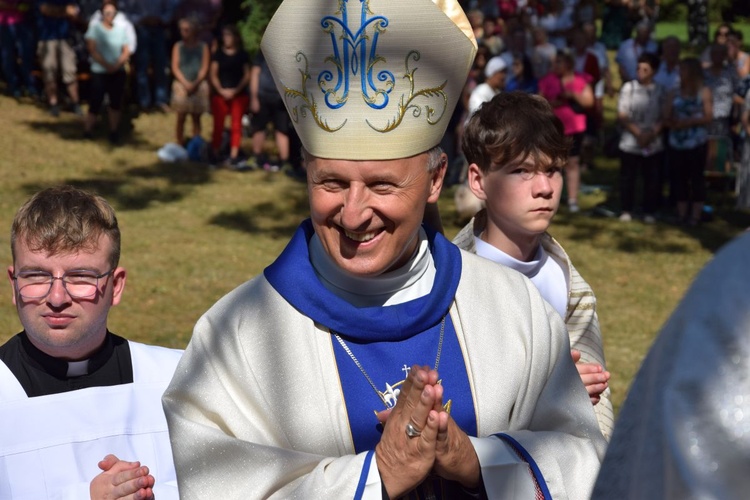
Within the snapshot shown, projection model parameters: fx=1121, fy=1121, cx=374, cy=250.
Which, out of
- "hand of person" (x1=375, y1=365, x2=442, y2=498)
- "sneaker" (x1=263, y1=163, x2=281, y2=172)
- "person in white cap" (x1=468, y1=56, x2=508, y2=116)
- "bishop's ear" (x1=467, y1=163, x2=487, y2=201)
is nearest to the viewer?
→ "hand of person" (x1=375, y1=365, x2=442, y2=498)

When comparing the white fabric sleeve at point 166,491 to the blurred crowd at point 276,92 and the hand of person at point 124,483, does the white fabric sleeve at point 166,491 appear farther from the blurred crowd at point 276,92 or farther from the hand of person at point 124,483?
the blurred crowd at point 276,92

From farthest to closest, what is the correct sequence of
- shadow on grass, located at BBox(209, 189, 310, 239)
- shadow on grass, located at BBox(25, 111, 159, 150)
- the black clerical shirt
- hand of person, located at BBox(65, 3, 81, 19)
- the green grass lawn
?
shadow on grass, located at BBox(25, 111, 159, 150) < hand of person, located at BBox(65, 3, 81, 19) < shadow on grass, located at BBox(209, 189, 310, 239) < the green grass lawn < the black clerical shirt

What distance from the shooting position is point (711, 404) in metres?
1.02

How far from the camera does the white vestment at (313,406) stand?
2.72m

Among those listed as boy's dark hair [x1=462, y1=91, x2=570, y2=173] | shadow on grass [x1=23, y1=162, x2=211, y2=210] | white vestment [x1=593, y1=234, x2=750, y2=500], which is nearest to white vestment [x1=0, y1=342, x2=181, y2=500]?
boy's dark hair [x1=462, y1=91, x2=570, y2=173]

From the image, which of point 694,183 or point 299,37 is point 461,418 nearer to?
point 299,37

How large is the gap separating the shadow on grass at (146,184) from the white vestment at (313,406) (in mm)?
10242

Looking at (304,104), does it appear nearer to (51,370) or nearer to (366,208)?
(366,208)

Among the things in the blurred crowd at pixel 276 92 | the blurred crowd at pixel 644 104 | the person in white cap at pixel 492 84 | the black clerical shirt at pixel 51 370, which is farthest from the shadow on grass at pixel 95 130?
the black clerical shirt at pixel 51 370

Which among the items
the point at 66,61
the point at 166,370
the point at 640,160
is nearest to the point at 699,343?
the point at 166,370

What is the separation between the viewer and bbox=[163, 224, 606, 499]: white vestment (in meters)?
2.72

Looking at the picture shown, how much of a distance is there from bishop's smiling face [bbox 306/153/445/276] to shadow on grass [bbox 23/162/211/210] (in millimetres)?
10286

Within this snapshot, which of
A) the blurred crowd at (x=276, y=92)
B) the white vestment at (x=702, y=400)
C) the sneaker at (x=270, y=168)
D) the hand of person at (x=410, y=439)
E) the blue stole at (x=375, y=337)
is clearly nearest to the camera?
the white vestment at (x=702, y=400)

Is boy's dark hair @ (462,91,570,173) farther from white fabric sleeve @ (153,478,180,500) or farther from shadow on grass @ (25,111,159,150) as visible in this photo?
shadow on grass @ (25,111,159,150)
